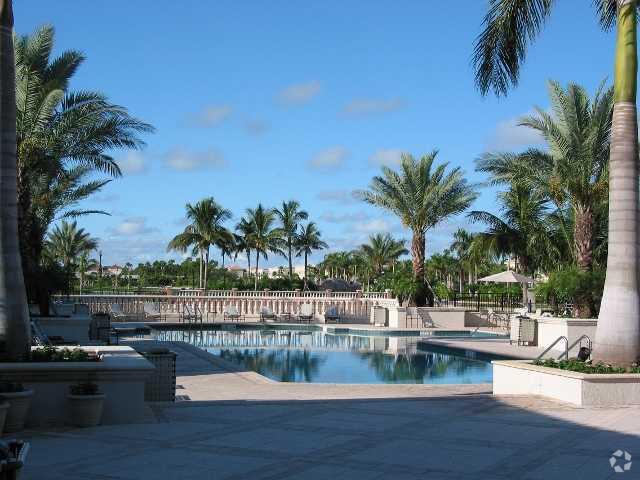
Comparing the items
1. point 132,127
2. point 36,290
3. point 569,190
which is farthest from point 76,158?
point 569,190

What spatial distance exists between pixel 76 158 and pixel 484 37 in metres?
12.2

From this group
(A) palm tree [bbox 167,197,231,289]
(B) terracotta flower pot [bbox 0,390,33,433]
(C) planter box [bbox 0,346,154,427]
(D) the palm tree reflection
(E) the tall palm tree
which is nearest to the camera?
(B) terracotta flower pot [bbox 0,390,33,433]

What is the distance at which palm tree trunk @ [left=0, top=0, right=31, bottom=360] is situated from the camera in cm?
938

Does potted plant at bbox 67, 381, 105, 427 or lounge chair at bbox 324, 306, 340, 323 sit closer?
potted plant at bbox 67, 381, 105, 427

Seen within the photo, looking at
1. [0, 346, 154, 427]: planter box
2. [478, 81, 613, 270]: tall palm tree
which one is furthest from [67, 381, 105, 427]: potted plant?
[478, 81, 613, 270]: tall palm tree

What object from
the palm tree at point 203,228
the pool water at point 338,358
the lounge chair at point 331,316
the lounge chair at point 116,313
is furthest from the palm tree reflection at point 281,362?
the palm tree at point 203,228

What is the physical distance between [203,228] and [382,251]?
1300 inches

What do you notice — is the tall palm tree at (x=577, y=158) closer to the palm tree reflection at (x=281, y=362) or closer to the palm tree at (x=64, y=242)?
the palm tree reflection at (x=281, y=362)

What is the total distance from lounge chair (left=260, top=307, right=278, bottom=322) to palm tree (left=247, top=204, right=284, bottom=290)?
23.3 m

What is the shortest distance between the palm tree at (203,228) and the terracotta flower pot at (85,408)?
44.4 metres

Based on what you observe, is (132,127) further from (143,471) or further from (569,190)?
(143,471)

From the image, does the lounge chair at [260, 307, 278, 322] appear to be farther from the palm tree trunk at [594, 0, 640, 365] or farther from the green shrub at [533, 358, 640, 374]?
the palm tree trunk at [594, 0, 640, 365]

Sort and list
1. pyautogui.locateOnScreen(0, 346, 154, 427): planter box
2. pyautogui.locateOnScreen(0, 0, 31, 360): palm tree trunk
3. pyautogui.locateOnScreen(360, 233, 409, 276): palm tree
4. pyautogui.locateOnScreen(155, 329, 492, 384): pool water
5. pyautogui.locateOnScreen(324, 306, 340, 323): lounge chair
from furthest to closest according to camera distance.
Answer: pyautogui.locateOnScreen(360, 233, 409, 276): palm tree
pyautogui.locateOnScreen(324, 306, 340, 323): lounge chair
pyautogui.locateOnScreen(155, 329, 492, 384): pool water
pyautogui.locateOnScreen(0, 0, 31, 360): palm tree trunk
pyautogui.locateOnScreen(0, 346, 154, 427): planter box

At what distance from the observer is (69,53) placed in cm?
2106
